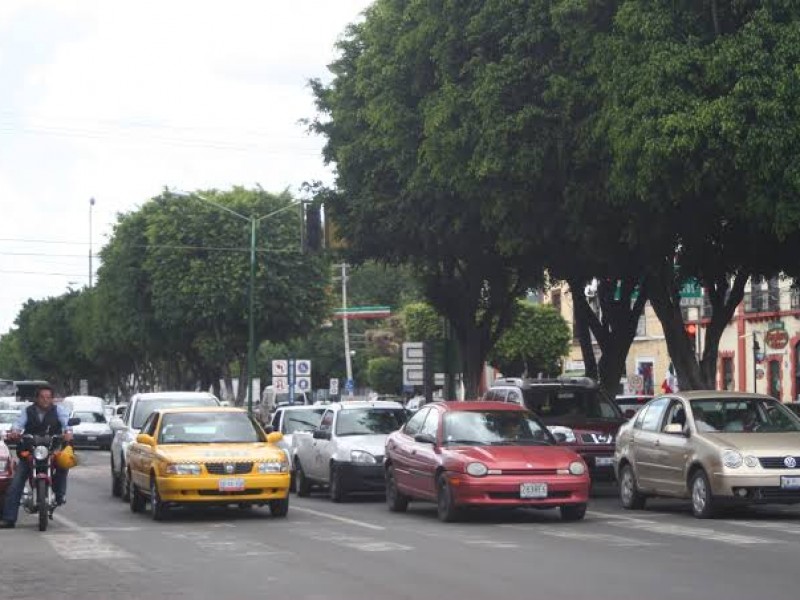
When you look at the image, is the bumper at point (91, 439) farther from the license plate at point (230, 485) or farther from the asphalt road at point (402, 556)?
the license plate at point (230, 485)

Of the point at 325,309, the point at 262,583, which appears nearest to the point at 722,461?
the point at 262,583

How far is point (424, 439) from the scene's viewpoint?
2208 centimetres

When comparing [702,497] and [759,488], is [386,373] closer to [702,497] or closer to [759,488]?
[702,497]

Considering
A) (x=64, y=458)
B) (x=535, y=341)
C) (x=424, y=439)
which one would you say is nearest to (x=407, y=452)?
(x=424, y=439)

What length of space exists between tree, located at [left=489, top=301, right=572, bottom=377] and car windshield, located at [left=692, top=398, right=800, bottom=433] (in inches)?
2142

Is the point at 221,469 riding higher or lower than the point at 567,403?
lower

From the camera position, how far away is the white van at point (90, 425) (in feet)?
188

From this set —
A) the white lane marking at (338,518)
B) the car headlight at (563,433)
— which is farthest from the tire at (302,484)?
the car headlight at (563,433)

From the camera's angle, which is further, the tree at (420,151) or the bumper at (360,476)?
the tree at (420,151)

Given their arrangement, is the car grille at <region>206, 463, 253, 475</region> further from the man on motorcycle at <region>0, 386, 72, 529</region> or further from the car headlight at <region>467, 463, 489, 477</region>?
the car headlight at <region>467, 463, 489, 477</region>

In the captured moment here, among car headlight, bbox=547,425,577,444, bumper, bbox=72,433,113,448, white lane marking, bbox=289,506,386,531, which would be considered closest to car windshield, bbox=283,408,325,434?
car headlight, bbox=547,425,577,444

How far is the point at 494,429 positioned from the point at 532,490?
1618 millimetres

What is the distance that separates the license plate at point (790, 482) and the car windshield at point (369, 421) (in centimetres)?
796

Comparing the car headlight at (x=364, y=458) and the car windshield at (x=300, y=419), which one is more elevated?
the car windshield at (x=300, y=419)
